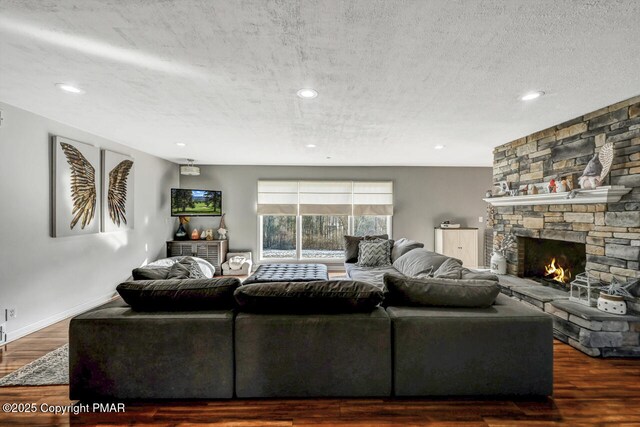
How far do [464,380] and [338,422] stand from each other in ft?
2.90

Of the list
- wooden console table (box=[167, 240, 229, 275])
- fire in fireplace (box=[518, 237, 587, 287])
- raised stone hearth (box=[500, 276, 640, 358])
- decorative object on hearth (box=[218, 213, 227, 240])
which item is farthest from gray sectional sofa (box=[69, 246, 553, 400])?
decorative object on hearth (box=[218, 213, 227, 240])

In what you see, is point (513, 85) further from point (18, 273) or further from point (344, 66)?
point (18, 273)

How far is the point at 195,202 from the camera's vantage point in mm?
6062

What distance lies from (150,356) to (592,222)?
4229mm

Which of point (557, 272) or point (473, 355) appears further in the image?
point (557, 272)

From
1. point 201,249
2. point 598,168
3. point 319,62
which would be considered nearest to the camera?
point 319,62

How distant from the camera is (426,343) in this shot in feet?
6.48

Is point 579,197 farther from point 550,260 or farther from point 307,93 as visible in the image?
point 307,93

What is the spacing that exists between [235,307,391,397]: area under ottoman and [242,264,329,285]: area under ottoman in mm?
1594

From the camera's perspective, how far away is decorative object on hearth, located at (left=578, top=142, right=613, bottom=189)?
2909mm

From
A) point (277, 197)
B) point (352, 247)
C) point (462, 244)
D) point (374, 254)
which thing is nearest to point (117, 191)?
point (277, 197)

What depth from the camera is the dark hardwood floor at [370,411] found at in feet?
6.03

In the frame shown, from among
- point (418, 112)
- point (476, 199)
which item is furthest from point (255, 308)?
point (476, 199)
